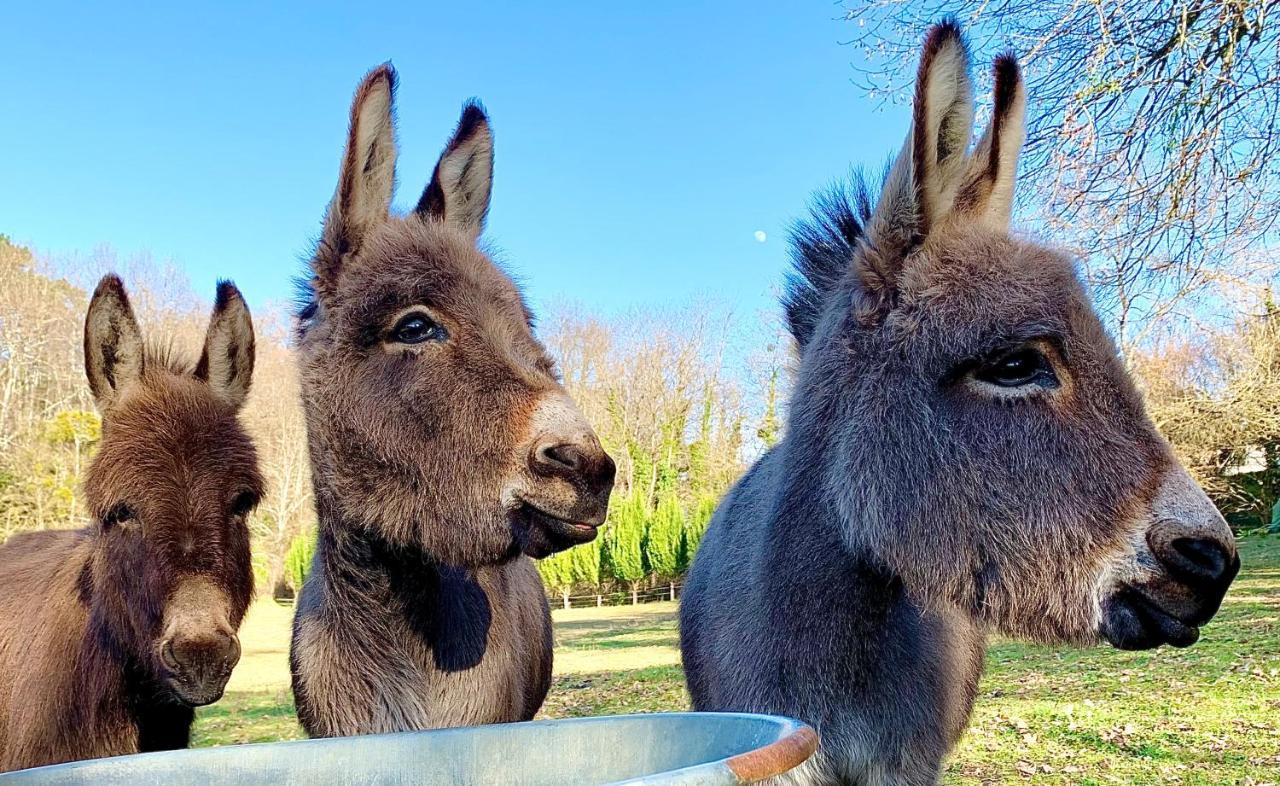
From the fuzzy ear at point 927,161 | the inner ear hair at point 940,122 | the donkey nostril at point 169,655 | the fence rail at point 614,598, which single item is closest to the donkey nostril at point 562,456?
the fuzzy ear at point 927,161

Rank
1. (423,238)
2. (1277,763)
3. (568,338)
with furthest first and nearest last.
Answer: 1. (568,338)
2. (1277,763)
3. (423,238)

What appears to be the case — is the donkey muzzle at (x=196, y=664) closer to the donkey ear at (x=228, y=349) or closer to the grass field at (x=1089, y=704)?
the donkey ear at (x=228, y=349)

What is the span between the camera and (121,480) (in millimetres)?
3225

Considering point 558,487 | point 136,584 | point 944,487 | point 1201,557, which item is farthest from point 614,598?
point 1201,557

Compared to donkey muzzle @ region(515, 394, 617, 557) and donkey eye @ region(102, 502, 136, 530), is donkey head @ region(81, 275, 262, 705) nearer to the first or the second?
donkey eye @ region(102, 502, 136, 530)

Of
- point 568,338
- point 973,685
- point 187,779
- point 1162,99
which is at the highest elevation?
point 568,338

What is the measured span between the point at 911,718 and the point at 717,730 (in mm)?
1695

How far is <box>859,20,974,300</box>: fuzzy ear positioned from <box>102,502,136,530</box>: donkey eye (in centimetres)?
267

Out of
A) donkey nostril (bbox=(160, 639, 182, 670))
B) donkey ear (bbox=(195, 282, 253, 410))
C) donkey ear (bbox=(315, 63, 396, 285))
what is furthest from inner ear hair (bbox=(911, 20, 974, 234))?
donkey ear (bbox=(195, 282, 253, 410))

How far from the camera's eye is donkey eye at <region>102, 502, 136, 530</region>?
3223 millimetres

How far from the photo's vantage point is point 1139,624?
7.33 ft

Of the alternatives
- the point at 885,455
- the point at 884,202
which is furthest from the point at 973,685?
the point at 884,202

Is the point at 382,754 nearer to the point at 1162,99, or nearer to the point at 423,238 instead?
the point at 423,238

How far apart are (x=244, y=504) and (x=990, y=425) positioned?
104 inches
